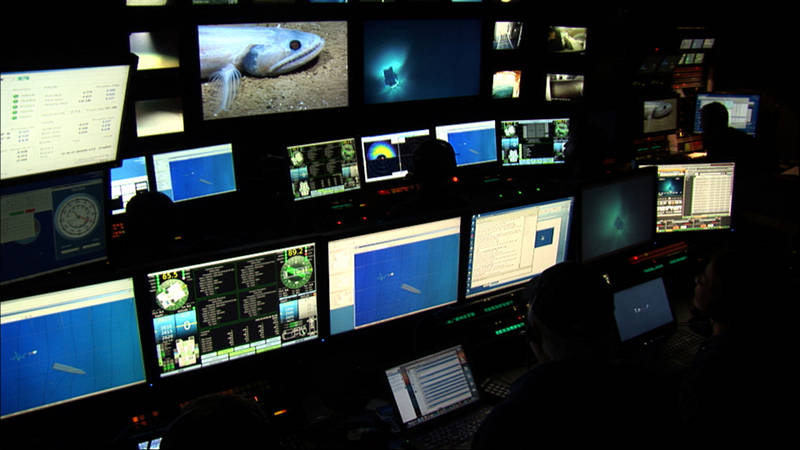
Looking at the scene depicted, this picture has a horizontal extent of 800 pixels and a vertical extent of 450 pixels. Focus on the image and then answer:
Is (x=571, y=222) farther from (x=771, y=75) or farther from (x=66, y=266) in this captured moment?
(x=771, y=75)

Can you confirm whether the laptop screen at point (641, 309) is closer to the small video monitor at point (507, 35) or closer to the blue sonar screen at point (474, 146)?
the blue sonar screen at point (474, 146)

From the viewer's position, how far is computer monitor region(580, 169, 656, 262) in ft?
8.65

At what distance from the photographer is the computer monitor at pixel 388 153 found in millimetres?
4871

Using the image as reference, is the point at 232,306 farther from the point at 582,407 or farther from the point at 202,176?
the point at 202,176

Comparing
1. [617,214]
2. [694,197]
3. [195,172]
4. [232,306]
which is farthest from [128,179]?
[694,197]

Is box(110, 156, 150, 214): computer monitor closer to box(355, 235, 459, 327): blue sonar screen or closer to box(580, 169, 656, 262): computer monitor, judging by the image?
box(355, 235, 459, 327): blue sonar screen

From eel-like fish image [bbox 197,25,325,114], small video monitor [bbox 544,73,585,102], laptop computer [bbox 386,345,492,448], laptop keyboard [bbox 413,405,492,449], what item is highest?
A: eel-like fish image [bbox 197,25,325,114]

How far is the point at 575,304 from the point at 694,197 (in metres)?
1.85

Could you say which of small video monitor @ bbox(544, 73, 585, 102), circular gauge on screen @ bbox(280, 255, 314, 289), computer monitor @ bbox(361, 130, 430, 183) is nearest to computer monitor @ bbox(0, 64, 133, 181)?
circular gauge on screen @ bbox(280, 255, 314, 289)

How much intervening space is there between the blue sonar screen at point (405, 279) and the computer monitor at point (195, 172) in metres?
2.55

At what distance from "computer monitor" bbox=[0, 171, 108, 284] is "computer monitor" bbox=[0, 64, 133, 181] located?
2.5 inches

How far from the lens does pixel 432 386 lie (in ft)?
→ 7.45

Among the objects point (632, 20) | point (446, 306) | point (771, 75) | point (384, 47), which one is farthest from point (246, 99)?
point (771, 75)

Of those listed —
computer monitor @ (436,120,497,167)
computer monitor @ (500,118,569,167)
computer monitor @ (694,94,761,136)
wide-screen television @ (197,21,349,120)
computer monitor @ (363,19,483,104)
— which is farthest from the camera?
computer monitor @ (694,94,761,136)
